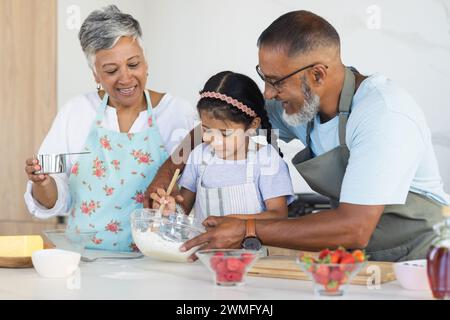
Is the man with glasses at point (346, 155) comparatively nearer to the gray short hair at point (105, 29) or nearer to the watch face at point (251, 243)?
the watch face at point (251, 243)

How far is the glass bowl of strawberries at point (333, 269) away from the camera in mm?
1455

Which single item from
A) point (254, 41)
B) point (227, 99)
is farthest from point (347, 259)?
point (254, 41)

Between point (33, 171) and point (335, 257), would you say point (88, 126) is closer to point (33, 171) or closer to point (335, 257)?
point (33, 171)

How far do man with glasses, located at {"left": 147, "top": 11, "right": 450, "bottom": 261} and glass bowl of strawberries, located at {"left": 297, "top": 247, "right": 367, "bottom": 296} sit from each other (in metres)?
0.38

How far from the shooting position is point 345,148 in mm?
2111

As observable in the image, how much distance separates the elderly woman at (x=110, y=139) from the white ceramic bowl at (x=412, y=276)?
42.5 inches

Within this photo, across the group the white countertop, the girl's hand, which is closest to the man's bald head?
the white countertop

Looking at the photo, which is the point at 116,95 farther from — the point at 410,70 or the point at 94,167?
the point at 410,70

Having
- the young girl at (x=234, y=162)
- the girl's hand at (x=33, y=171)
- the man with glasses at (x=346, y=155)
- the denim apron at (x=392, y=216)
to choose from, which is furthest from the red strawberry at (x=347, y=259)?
the girl's hand at (x=33, y=171)

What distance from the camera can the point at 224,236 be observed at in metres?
1.90

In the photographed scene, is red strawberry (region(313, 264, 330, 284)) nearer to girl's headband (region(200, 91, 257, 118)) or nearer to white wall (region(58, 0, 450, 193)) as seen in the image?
girl's headband (region(200, 91, 257, 118))

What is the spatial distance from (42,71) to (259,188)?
2193 mm

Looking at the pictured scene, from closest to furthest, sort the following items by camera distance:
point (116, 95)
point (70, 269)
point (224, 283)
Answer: point (224, 283), point (70, 269), point (116, 95)
